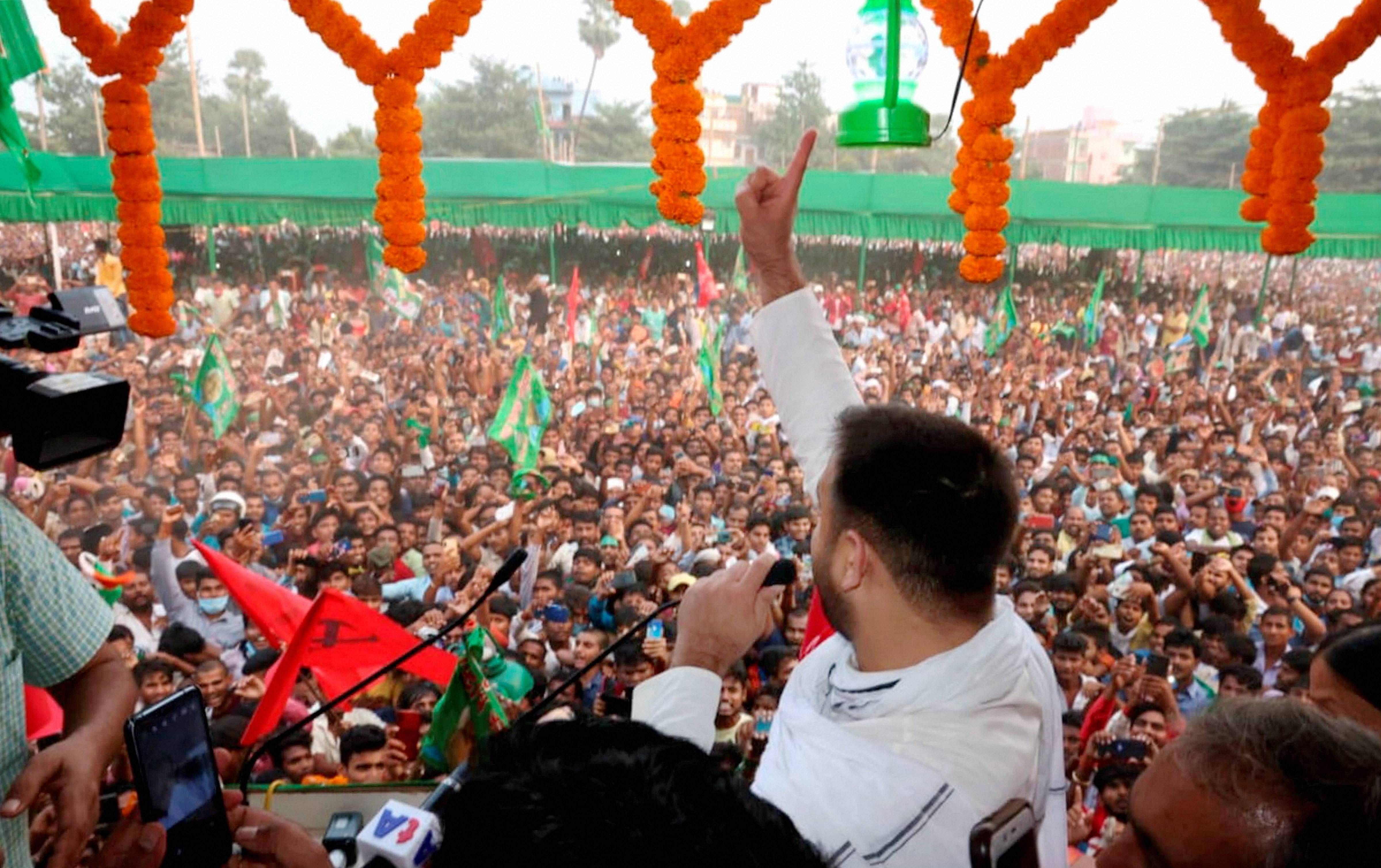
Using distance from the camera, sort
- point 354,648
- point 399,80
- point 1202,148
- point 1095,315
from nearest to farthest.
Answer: point 399,80 → point 354,648 → point 1202,148 → point 1095,315

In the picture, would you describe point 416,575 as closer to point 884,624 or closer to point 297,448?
point 297,448

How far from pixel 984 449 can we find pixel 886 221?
4.98 meters

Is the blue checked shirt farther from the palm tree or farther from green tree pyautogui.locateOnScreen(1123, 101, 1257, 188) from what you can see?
green tree pyautogui.locateOnScreen(1123, 101, 1257, 188)

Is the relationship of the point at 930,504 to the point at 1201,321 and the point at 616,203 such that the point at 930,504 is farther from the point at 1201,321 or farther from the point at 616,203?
the point at 1201,321

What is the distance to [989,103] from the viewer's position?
2008 mm

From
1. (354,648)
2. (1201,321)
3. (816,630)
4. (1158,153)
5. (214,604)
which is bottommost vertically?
(214,604)

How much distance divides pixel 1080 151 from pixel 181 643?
4.42 metres

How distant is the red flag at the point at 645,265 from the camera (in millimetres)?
5949

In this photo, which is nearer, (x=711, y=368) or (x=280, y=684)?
(x=280, y=684)

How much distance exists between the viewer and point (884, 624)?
0.77 meters

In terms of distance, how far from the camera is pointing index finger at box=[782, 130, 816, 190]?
115 cm

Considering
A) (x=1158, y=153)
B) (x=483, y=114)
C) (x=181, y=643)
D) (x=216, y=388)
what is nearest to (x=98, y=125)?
(x=216, y=388)

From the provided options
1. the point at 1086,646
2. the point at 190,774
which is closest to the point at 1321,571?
the point at 1086,646

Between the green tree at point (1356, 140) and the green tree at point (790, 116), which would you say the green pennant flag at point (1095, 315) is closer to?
the green tree at point (1356, 140)
